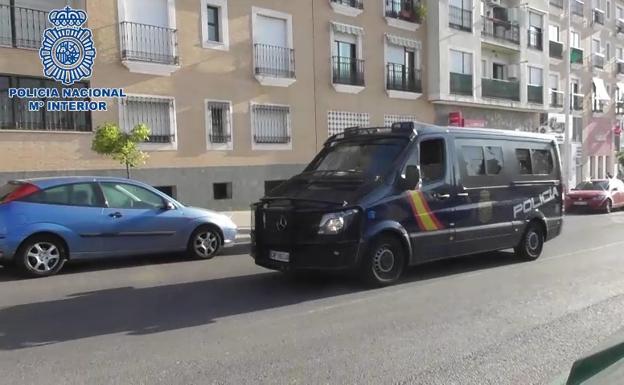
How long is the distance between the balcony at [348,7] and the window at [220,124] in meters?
6.27

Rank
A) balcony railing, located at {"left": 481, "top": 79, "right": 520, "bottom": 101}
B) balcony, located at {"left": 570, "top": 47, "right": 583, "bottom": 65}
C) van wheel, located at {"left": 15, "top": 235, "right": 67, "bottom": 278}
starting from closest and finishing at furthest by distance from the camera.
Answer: van wheel, located at {"left": 15, "top": 235, "right": 67, "bottom": 278}
balcony railing, located at {"left": 481, "top": 79, "right": 520, "bottom": 101}
balcony, located at {"left": 570, "top": 47, "right": 583, "bottom": 65}

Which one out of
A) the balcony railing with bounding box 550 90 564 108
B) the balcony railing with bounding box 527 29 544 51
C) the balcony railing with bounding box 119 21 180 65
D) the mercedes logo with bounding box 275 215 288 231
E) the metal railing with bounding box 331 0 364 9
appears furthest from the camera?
the balcony railing with bounding box 550 90 564 108

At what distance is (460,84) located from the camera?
27188 millimetres

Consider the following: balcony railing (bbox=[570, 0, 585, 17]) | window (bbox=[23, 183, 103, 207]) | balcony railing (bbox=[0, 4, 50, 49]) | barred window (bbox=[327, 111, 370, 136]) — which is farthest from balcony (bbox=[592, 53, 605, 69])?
window (bbox=[23, 183, 103, 207])

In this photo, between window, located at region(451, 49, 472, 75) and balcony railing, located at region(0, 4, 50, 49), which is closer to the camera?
balcony railing, located at region(0, 4, 50, 49)

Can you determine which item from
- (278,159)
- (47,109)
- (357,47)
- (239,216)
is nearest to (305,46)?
(357,47)

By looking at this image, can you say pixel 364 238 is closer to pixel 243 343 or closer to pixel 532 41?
pixel 243 343

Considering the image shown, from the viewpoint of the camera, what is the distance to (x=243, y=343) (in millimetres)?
5168

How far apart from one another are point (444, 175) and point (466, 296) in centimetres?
199

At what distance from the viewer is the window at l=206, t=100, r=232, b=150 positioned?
1869 cm

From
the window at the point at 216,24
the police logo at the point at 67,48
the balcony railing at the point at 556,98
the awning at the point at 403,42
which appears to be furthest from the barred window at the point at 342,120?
the balcony railing at the point at 556,98

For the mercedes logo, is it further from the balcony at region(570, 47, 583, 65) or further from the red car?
the balcony at region(570, 47, 583, 65)

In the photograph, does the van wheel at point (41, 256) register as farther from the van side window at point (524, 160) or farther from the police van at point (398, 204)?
the van side window at point (524, 160)

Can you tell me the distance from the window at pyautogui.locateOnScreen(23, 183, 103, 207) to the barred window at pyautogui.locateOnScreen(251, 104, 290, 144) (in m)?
10.8
